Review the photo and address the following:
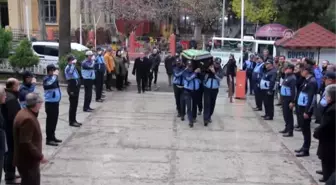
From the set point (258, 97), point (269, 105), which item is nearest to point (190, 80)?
point (269, 105)

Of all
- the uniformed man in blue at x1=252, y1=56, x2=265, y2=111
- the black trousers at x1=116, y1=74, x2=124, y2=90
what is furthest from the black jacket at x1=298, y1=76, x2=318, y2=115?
the black trousers at x1=116, y1=74, x2=124, y2=90

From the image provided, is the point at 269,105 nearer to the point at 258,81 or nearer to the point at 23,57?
the point at 258,81

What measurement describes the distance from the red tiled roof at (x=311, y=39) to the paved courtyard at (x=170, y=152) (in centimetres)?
367

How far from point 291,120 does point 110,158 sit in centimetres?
439

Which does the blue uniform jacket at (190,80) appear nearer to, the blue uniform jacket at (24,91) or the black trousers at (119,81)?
the blue uniform jacket at (24,91)

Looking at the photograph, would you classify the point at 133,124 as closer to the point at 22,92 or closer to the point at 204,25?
the point at 22,92

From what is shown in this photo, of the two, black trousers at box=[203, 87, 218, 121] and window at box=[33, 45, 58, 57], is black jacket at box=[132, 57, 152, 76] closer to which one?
window at box=[33, 45, 58, 57]

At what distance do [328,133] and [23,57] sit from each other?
519 inches

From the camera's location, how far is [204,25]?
4175 centimetres

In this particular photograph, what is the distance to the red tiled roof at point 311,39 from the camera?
1614 centimetres

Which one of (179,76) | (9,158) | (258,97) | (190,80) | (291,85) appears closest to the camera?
(9,158)

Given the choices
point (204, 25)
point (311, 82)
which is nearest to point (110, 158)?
point (311, 82)

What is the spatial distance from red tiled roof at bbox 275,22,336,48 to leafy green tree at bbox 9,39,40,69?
8.98 meters

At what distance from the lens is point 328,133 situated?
6.62m
